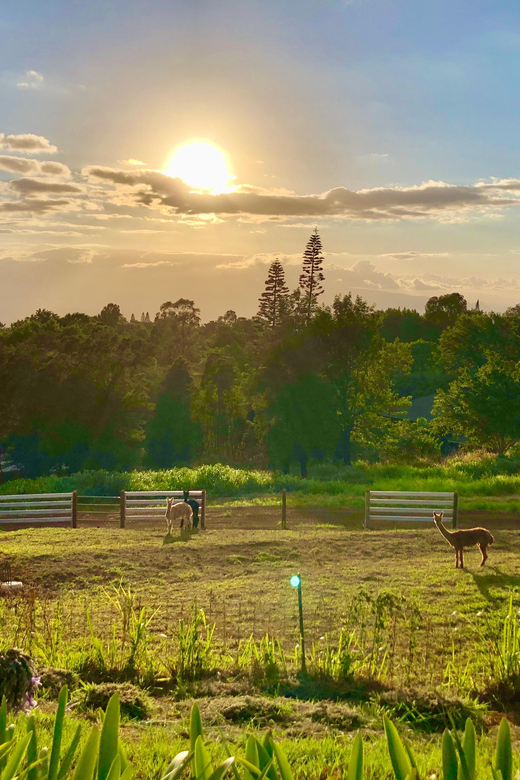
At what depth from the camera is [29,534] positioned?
20.2 metres

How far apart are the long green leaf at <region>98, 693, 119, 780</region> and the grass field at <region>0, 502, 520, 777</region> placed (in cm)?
238

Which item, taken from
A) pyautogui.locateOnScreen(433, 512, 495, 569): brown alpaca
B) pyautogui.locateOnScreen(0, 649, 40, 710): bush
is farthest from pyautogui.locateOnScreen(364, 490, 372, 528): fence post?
pyautogui.locateOnScreen(0, 649, 40, 710): bush

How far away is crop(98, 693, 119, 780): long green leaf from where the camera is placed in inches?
96.8

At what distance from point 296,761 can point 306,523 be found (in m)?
17.7

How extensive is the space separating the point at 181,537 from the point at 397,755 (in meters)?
16.7

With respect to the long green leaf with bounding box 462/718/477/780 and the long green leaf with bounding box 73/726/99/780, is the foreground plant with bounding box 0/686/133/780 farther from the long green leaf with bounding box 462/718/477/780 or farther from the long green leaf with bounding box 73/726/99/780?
the long green leaf with bounding box 462/718/477/780

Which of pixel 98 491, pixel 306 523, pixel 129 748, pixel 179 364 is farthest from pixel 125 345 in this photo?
pixel 129 748

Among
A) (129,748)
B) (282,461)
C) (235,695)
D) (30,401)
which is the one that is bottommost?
(282,461)

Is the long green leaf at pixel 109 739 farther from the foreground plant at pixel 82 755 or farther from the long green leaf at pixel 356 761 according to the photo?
the long green leaf at pixel 356 761

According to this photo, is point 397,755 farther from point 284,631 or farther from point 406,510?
point 406,510

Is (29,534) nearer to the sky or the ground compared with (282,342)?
nearer to the ground

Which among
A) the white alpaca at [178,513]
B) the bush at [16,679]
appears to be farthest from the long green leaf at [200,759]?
the white alpaca at [178,513]

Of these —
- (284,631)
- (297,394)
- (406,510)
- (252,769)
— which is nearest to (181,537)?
(406,510)

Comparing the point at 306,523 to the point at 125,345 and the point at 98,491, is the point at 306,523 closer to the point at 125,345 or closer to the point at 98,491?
the point at 98,491
